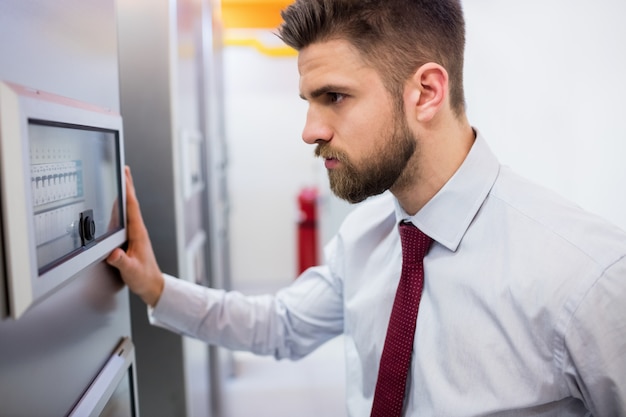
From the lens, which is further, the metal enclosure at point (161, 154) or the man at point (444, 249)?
the metal enclosure at point (161, 154)

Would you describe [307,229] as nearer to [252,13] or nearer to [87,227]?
[252,13]

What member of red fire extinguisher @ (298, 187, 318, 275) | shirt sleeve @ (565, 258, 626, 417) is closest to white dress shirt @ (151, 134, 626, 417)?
A: shirt sleeve @ (565, 258, 626, 417)

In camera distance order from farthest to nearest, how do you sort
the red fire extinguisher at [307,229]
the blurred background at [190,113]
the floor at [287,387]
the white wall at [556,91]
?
1. the red fire extinguisher at [307,229]
2. the floor at [287,387]
3. the white wall at [556,91]
4. the blurred background at [190,113]

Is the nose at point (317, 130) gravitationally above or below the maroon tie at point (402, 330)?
above

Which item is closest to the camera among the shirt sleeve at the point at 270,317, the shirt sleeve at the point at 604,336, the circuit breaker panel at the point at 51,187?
the circuit breaker panel at the point at 51,187

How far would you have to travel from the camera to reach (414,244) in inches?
35.9

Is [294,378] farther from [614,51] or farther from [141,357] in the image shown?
[614,51]

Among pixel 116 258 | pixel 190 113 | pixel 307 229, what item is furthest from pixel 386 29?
pixel 307 229

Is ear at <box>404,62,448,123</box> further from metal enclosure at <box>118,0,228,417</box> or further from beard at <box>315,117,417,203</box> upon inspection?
metal enclosure at <box>118,0,228,417</box>

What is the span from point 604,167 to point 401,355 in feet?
2.07

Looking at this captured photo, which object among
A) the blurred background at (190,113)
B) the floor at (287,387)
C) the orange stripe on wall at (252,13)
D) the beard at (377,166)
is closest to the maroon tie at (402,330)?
the beard at (377,166)

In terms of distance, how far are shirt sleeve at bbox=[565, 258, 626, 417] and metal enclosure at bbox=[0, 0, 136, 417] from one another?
0.74m

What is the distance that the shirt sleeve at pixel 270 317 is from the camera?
44.2 inches

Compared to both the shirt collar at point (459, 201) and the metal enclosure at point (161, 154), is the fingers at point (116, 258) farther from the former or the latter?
the shirt collar at point (459, 201)
